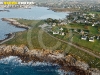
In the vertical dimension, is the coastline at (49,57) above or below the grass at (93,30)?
below

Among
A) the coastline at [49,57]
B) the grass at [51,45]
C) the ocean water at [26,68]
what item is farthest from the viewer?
the grass at [51,45]

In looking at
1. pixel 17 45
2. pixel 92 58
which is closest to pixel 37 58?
pixel 17 45

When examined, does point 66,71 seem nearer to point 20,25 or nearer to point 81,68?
point 81,68

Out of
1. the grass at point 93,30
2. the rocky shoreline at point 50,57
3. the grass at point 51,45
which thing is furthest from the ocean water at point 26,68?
the grass at point 93,30

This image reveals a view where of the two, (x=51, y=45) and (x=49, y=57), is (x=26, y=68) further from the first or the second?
(x=51, y=45)

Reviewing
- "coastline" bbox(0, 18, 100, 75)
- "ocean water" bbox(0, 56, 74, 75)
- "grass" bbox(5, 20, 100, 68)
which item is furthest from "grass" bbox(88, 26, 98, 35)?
"ocean water" bbox(0, 56, 74, 75)

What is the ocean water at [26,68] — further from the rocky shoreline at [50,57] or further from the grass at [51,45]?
the grass at [51,45]
